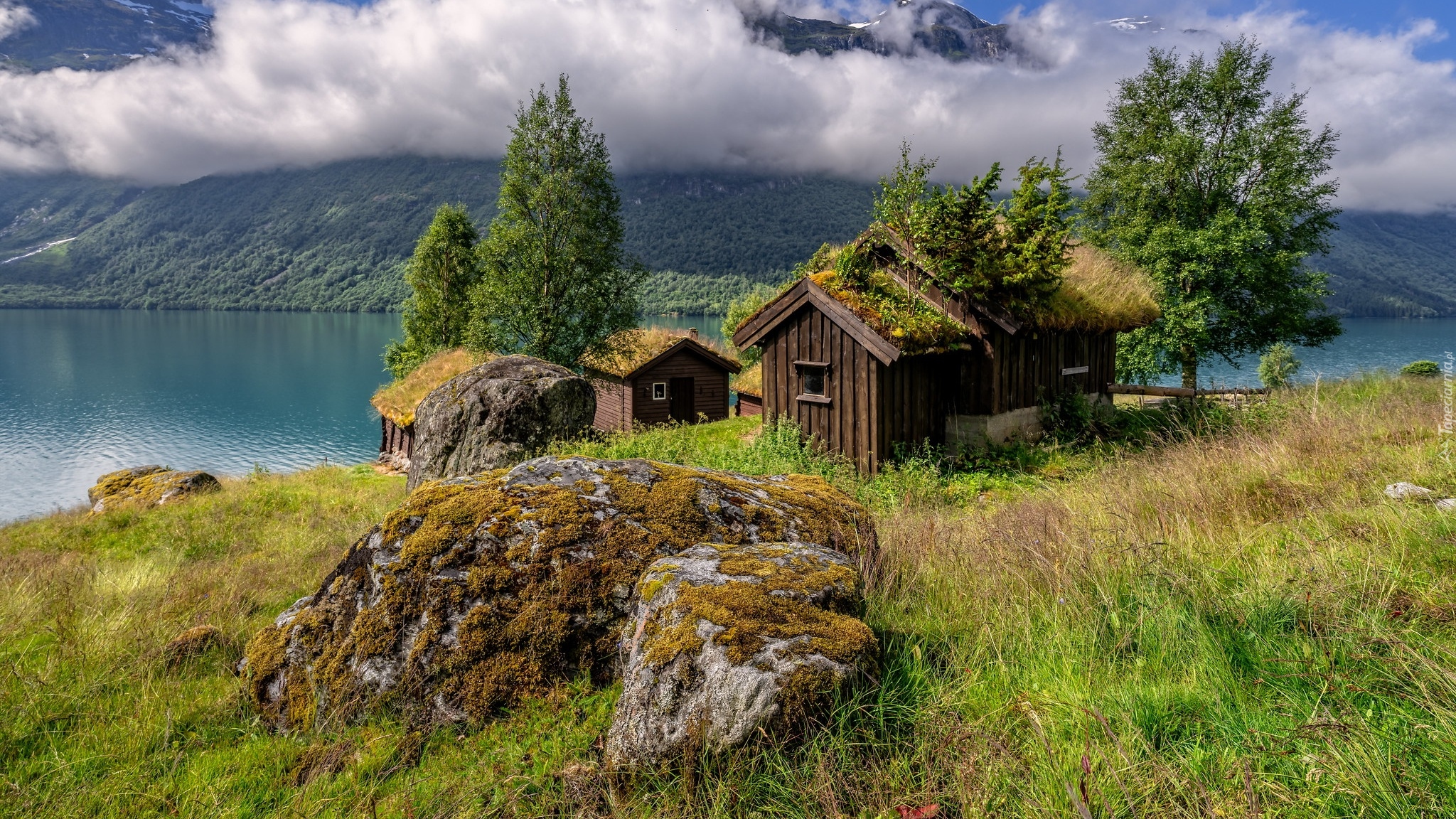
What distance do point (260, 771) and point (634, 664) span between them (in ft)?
5.76

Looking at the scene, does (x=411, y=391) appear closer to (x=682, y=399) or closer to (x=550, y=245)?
(x=550, y=245)

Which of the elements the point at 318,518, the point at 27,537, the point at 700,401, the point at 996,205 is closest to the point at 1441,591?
the point at 996,205

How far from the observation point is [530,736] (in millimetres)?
2855

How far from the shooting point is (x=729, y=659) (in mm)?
2441

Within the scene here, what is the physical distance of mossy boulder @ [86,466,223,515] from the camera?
60.2 ft

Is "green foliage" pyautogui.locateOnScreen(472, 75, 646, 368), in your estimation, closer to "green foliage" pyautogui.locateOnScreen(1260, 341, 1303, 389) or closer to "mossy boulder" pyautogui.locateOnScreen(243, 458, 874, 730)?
"mossy boulder" pyautogui.locateOnScreen(243, 458, 874, 730)

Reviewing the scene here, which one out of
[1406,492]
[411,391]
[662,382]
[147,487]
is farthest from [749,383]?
[1406,492]

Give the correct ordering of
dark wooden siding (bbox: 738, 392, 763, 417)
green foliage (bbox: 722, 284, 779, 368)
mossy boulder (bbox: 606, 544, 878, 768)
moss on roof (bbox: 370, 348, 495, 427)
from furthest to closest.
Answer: green foliage (bbox: 722, 284, 779, 368) < dark wooden siding (bbox: 738, 392, 763, 417) < moss on roof (bbox: 370, 348, 495, 427) < mossy boulder (bbox: 606, 544, 878, 768)

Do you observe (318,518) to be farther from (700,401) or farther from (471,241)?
(471,241)

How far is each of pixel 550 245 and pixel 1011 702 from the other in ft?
77.9

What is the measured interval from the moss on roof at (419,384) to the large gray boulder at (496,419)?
39.8ft

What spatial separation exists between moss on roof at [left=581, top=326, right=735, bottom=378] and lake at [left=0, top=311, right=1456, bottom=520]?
65.0 feet

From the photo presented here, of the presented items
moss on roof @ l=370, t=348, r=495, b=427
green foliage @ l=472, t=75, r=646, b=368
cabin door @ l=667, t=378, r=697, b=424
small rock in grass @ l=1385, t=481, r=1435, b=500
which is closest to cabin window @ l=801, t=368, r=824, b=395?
small rock in grass @ l=1385, t=481, r=1435, b=500

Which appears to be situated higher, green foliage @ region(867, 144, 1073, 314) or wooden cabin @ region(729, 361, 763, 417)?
green foliage @ region(867, 144, 1073, 314)
